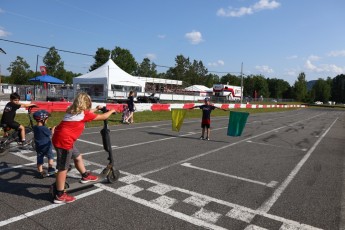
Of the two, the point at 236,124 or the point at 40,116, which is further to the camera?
the point at 236,124

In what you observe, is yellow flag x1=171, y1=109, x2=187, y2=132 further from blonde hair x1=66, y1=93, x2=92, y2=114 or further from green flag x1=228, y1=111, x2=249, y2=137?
blonde hair x1=66, y1=93, x2=92, y2=114

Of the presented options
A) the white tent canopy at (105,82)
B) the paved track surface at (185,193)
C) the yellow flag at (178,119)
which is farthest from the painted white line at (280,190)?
the white tent canopy at (105,82)

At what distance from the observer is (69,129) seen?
4645mm

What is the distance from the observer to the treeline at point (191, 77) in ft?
296

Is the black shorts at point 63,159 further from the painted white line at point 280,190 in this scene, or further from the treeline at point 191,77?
the treeline at point 191,77

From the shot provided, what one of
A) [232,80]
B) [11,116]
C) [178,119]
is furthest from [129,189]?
[232,80]

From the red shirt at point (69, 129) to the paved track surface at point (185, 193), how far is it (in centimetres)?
91

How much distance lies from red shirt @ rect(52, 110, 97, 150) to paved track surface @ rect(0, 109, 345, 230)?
912 mm

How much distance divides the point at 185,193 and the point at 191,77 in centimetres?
12083

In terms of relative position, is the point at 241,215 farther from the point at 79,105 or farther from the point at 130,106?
the point at 130,106

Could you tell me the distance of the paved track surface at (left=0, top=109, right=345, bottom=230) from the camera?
13.8ft

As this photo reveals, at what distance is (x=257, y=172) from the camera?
283 inches

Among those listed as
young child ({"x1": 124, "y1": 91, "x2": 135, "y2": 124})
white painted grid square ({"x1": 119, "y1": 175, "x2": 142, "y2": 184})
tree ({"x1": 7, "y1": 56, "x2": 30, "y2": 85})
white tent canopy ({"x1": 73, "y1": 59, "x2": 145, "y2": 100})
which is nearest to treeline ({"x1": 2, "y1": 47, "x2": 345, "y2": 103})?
tree ({"x1": 7, "y1": 56, "x2": 30, "y2": 85})

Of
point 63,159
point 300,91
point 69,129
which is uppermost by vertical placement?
point 300,91
